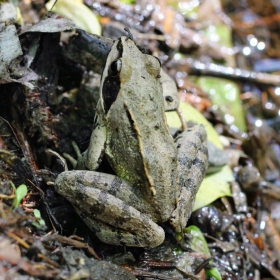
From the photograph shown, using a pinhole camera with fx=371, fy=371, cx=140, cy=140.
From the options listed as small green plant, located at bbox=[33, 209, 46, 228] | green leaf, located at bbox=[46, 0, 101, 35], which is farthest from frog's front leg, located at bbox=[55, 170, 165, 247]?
green leaf, located at bbox=[46, 0, 101, 35]

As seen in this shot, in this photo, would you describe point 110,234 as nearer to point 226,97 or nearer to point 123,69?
point 123,69

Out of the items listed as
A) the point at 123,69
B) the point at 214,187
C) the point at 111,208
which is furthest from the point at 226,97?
the point at 111,208

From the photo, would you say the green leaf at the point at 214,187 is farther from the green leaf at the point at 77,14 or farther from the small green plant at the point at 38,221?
the green leaf at the point at 77,14

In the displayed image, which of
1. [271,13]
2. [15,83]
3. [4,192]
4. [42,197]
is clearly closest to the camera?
[4,192]

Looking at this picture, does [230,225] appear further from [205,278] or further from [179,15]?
[179,15]

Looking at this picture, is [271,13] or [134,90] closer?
[134,90]

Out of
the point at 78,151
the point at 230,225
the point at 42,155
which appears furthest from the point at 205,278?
the point at 42,155

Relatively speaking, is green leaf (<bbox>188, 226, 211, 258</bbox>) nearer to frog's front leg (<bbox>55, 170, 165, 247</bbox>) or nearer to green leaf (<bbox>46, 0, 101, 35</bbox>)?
frog's front leg (<bbox>55, 170, 165, 247</bbox>)

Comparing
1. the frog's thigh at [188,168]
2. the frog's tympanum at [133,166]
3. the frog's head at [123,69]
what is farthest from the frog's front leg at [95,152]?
the frog's thigh at [188,168]

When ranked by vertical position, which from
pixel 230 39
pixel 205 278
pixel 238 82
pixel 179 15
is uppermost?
pixel 179 15
